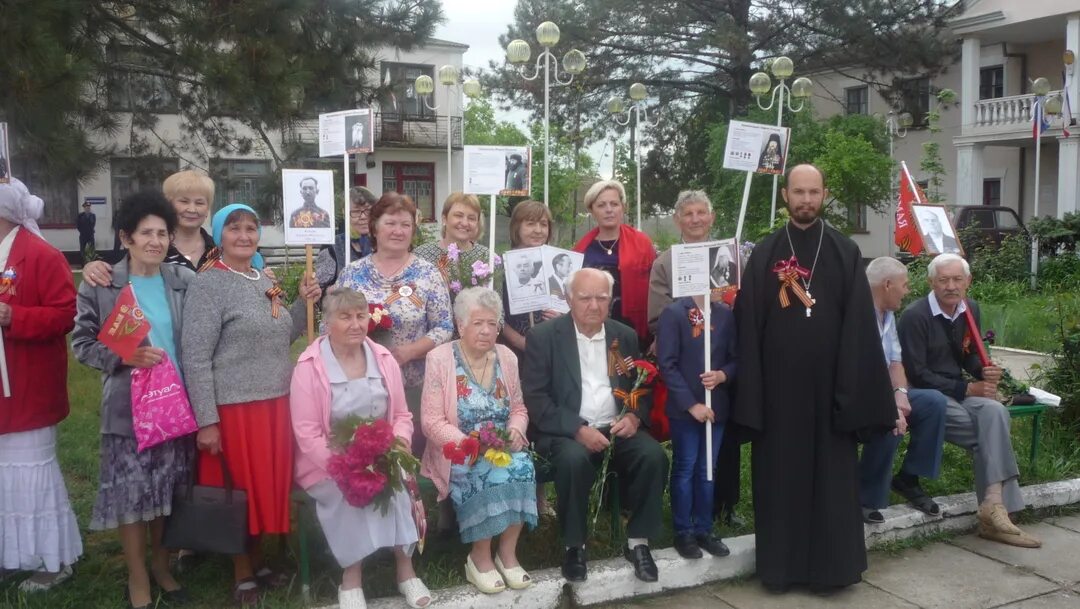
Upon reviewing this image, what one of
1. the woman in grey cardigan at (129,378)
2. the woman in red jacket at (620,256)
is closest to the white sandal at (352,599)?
the woman in grey cardigan at (129,378)

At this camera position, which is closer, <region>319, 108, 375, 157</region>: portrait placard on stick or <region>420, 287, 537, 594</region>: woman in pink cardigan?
<region>420, 287, 537, 594</region>: woman in pink cardigan

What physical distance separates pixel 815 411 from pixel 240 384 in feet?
9.03

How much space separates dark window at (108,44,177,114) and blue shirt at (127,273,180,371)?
18.9 feet

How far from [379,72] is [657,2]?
1434cm

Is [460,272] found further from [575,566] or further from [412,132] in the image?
[412,132]

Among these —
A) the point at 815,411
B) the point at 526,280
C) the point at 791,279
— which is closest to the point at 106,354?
the point at 526,280

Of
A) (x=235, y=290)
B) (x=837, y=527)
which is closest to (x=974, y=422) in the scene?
(x=837, y=527)

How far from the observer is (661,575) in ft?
14.8

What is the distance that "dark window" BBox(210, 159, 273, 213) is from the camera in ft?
32.3

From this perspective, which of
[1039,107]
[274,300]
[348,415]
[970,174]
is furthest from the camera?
[970,174]

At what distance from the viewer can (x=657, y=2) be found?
75.7ft

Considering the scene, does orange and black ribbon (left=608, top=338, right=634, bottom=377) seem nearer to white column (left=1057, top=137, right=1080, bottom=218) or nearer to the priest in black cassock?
the priest in black cassock

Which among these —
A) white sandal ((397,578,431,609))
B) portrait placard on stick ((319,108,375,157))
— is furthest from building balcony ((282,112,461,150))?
white sandal ((397,578,431,609))

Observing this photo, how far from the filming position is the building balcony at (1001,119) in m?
24.0
